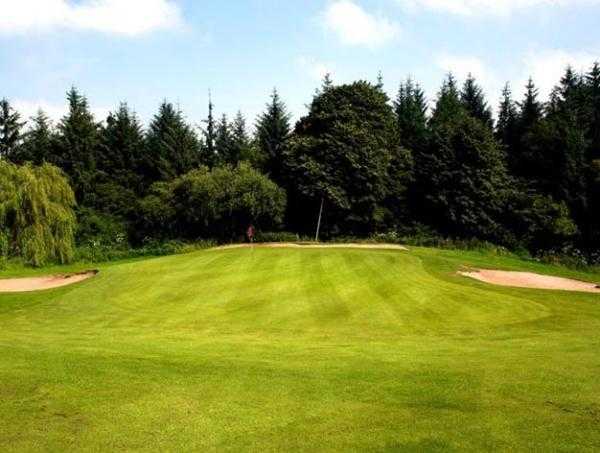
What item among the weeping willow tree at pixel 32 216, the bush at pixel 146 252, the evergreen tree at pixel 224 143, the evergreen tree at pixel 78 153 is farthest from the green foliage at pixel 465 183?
the evergreen tree at pixel 78 153

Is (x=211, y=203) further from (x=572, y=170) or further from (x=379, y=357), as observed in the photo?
(x=379, y=357)

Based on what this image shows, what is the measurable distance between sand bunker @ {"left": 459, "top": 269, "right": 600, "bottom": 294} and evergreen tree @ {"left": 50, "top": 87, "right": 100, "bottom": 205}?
169 ft

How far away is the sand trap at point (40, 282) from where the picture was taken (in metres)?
32.3

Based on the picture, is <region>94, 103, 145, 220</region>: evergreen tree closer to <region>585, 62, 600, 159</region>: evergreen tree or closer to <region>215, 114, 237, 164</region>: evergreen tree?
<region>215, 114, 237, 164</region>: evergreen tree

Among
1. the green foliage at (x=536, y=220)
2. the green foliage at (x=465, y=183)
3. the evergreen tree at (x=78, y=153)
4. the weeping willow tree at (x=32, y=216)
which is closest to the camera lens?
the weeping willow tree at (x=32, y=216)

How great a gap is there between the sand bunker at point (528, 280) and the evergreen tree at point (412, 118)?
30776 mm

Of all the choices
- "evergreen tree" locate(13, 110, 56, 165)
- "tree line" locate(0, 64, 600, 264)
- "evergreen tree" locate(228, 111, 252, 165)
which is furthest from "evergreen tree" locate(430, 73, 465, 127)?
"evergreen tree" locate(13, 110, 56, 165)

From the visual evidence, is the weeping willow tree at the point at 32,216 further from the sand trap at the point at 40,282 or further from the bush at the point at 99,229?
the bush at the point at 99,229

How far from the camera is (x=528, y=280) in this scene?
30.7m

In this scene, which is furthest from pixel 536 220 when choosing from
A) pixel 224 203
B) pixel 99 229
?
pixel 99 229

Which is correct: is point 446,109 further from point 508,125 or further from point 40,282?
point 40,282

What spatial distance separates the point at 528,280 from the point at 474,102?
5417 centimetres

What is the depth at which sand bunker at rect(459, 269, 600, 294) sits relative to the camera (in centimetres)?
2922

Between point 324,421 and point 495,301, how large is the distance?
649 inches
